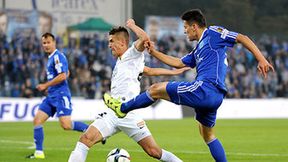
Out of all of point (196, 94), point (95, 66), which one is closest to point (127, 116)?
point (196, 94)

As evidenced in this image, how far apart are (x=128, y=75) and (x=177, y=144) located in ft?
25.5

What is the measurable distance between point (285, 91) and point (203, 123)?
26796 millimetres

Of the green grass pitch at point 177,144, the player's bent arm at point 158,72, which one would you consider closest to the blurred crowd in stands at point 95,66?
the green grass pitch at point 177,144

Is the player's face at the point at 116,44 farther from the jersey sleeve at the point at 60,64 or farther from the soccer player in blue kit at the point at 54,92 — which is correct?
the jersey sleeve at the point at 60,64

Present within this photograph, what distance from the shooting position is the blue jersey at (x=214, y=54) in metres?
9.82

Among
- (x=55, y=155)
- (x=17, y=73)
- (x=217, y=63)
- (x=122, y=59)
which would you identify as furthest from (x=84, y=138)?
(x=17, y=73)

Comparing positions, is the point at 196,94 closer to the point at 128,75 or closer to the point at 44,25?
the point at 128,75

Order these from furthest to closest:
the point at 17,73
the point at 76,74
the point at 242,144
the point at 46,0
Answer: the point at 46,0 < the point at 76,74 < the point at 17,73 < the point at 242,144

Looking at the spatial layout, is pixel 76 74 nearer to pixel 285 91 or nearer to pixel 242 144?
pixel 285 91

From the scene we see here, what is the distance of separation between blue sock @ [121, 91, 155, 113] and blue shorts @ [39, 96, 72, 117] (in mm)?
5321

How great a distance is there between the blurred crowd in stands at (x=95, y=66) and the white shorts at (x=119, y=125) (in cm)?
1964

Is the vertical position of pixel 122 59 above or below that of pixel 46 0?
above

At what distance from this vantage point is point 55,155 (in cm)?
1449

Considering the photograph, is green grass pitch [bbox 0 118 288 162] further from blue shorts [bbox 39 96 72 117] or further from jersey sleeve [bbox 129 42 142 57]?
jersey sleeve [bbox 129 42 142 57]
